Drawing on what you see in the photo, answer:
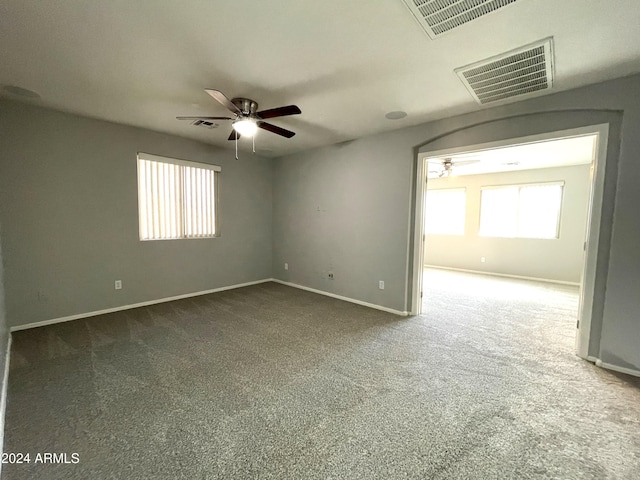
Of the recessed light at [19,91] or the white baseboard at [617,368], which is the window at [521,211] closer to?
the white baseboard at [617,368]

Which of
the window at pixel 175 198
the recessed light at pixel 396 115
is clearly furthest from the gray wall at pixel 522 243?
the window at pixel 175 198

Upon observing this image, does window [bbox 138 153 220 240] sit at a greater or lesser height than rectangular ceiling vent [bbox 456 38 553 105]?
lesser

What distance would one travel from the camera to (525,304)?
166 inches

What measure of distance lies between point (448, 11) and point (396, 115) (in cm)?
160

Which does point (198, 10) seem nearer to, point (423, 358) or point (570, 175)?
point (423, 358)

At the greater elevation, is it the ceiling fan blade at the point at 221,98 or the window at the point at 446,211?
the ceiling fan blade at the point at 221,98

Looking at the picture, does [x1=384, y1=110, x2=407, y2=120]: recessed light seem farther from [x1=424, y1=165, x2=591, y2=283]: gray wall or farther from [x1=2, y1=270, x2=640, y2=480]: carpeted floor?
[x1=424, y1=165, x2=591, y2=283]: gray wall

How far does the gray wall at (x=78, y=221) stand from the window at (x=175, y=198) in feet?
0.42

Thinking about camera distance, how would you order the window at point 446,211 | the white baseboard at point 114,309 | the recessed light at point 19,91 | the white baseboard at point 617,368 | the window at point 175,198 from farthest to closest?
1. the window at point 446,211
2. the window at point 175,198
3. the white baseboard at point 114,309
4. the recessed light at point 19,91
5. the white baseboard at point 617,368

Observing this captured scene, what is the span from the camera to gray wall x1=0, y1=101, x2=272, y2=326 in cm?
298

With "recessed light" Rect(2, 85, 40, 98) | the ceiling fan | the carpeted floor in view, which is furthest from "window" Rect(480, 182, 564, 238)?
"recessed light" Rect(2, 85, 40, 98)

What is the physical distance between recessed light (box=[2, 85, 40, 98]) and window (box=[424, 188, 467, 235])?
738cm

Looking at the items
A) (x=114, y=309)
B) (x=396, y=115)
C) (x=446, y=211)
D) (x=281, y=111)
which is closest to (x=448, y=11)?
(x=281, y=111)

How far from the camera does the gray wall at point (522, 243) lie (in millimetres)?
5602
